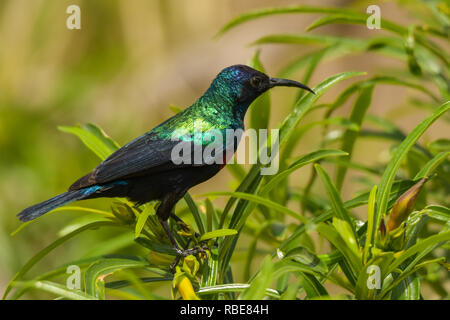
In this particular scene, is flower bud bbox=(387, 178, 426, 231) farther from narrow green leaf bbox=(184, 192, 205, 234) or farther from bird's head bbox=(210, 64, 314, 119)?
bird's head bbox=(210, 64, 314, 119)

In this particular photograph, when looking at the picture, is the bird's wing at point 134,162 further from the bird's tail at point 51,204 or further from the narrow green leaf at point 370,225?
the narrow green leaf at point 370,225

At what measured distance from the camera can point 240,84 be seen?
67.0 inches

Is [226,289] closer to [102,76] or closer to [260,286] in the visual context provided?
[260,286]

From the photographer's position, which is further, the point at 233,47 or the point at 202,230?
the point at 233,47

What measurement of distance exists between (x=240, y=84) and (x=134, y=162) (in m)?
0.41

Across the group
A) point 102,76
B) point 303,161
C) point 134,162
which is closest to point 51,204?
point 134,162

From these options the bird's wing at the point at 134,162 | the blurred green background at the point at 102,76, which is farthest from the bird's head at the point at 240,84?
the blurred green background at the point at 102,76

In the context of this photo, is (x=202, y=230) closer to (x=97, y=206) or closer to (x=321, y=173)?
(x=321, y=173)

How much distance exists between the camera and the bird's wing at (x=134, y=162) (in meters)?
1.51

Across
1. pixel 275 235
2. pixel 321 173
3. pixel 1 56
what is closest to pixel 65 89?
pixel 1 56

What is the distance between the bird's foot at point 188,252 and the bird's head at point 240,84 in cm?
49

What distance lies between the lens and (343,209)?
50.1 inches

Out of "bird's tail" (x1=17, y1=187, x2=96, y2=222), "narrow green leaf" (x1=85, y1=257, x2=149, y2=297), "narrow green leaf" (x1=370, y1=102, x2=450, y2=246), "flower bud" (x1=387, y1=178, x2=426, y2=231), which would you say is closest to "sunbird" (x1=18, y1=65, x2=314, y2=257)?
"bird's tail" (x1=17, y1=187, x2=96, y2=222)
